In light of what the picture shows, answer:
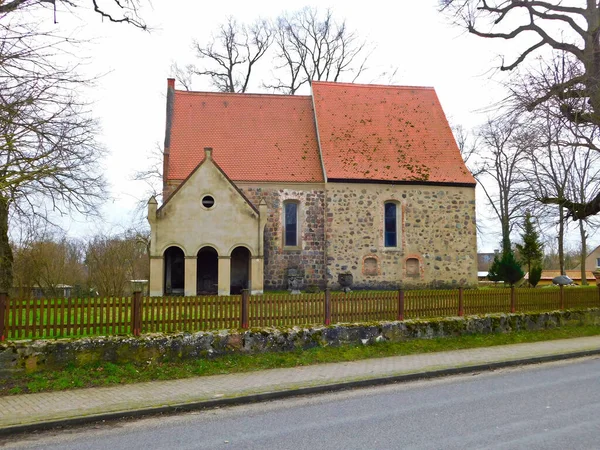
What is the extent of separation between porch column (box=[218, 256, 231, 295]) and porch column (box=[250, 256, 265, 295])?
33.9 inches

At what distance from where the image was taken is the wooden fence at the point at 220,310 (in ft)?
31.2

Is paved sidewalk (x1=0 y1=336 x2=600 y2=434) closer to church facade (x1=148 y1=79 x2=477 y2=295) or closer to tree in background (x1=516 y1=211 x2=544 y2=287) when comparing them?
church facade (x1=148 y1=79 x2=477 y2=295)

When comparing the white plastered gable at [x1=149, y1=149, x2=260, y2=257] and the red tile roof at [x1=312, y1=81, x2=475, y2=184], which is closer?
the white plastered gable at [x1=149, y1=149, x2=260, y2=257]

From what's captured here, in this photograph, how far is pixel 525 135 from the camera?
51.0ft

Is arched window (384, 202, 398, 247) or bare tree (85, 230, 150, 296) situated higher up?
arched window (384, 202, 398, 247)

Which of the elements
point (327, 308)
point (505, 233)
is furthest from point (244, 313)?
point (505, 233)

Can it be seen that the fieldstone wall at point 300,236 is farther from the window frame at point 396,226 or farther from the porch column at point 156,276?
the porch column at point 156,276

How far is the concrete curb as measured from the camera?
711 centimetres

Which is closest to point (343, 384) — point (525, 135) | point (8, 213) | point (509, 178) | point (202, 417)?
point (202, 417)

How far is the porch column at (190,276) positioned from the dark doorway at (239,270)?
239 cm

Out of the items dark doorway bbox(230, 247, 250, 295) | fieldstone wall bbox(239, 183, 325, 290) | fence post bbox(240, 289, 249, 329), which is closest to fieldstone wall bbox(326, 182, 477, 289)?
fieldstone wall bbox(239, 183, 325, 290)

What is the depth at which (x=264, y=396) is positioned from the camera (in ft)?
28.4

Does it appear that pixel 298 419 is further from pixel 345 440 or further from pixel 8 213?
pixel 8 213

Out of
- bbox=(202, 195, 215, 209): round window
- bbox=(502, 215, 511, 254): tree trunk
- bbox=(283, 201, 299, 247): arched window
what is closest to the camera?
bbox=(202, 195, 215, 209): round window
